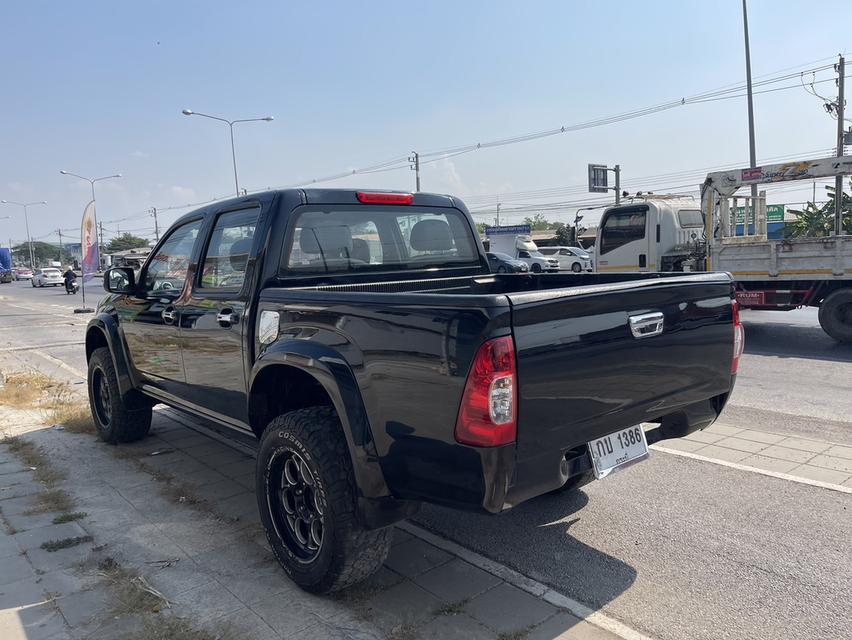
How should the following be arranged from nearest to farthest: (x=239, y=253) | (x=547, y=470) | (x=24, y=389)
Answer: (x=547, y=470)
(x=239, y=253)
(x=24, y=389)

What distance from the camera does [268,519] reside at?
3.34 meters

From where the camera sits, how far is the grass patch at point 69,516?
406 centimetres

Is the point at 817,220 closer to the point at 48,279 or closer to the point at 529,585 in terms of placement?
the point at 529,585

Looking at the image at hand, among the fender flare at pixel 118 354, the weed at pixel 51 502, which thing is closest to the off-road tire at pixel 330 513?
the weed at pixel 51 502

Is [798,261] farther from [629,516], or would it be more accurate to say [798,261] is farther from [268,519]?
[268,519]

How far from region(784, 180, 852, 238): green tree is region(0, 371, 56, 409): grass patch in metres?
→ 12.6

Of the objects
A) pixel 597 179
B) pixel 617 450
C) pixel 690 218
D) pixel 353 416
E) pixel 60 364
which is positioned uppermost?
pixel 597 179

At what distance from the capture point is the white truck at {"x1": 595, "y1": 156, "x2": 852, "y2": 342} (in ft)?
33.4

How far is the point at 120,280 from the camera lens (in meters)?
5.07

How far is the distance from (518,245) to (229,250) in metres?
35.7

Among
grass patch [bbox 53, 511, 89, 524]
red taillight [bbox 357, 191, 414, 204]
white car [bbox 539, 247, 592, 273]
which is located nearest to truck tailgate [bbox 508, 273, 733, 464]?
red taillight [bbox 357, 191, 414, 204]

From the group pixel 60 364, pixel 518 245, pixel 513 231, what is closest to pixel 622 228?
pixel 60 364

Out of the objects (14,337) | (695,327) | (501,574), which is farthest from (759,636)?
(14,337)

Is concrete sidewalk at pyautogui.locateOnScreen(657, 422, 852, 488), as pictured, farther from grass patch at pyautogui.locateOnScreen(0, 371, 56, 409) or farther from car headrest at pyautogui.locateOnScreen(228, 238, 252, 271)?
grass patch at pyautogui.locateOnScreen(0, 371, 56, 409)
